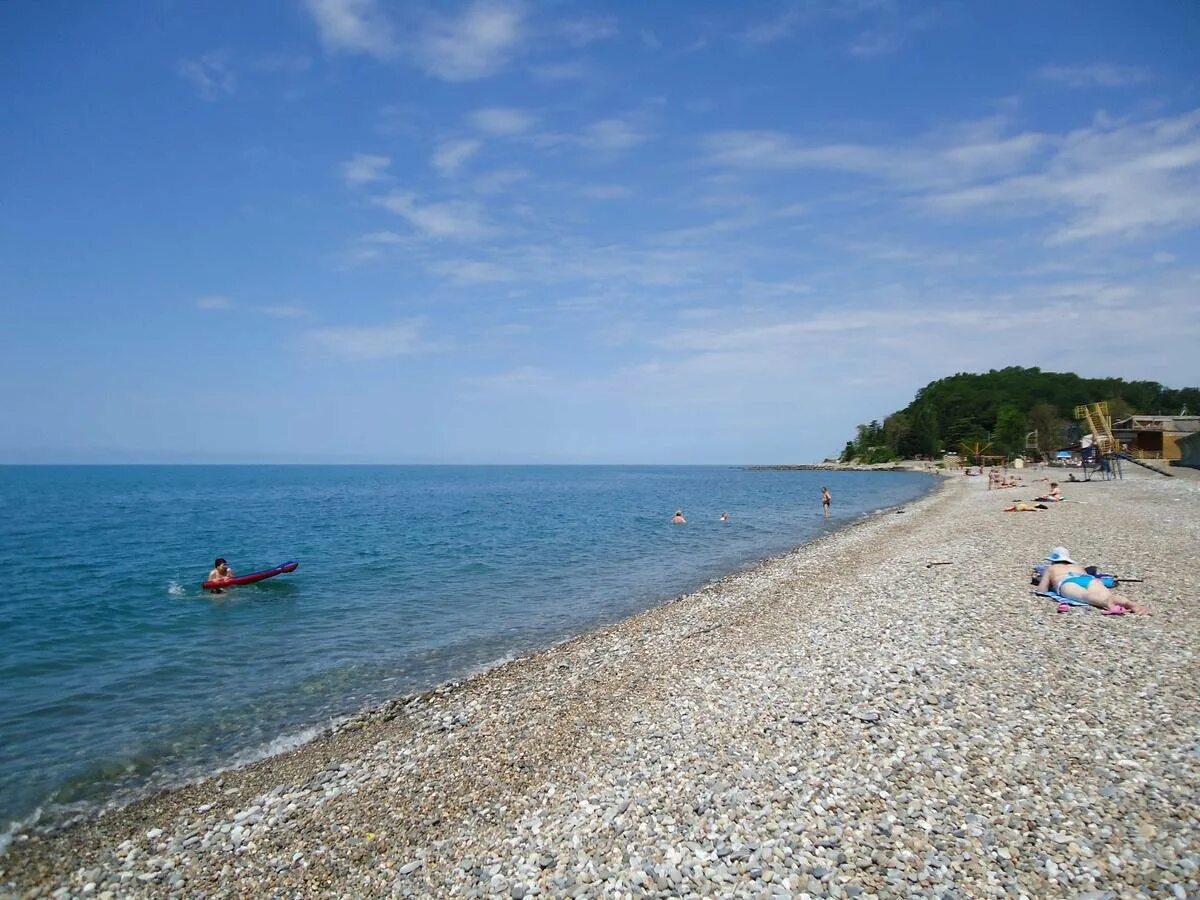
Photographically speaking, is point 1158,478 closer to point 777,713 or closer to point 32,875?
point 777,713

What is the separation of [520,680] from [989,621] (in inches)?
402

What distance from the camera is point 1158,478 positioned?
165 feet

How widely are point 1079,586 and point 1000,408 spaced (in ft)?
487

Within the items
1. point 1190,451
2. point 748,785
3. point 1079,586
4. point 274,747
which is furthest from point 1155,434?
point 274,747

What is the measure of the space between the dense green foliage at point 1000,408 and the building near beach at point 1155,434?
5351 cm

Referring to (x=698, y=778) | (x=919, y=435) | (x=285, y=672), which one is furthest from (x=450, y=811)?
(x=919, y=435)

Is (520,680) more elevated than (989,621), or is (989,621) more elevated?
(989,621)

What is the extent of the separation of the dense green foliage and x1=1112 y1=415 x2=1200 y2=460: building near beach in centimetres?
5351

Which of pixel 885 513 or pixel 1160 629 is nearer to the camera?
pixel 1160 629

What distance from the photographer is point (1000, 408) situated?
142250 mm

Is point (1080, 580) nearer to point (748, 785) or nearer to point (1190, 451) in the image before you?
point (748, 785)

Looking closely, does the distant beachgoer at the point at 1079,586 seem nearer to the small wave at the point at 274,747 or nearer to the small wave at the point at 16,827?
the small wave at the point at 274,747

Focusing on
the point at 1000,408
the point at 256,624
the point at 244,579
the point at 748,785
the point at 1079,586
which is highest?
the point at 1000,408

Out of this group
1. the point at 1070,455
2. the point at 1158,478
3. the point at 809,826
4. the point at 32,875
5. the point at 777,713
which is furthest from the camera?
the point at 1070,455
